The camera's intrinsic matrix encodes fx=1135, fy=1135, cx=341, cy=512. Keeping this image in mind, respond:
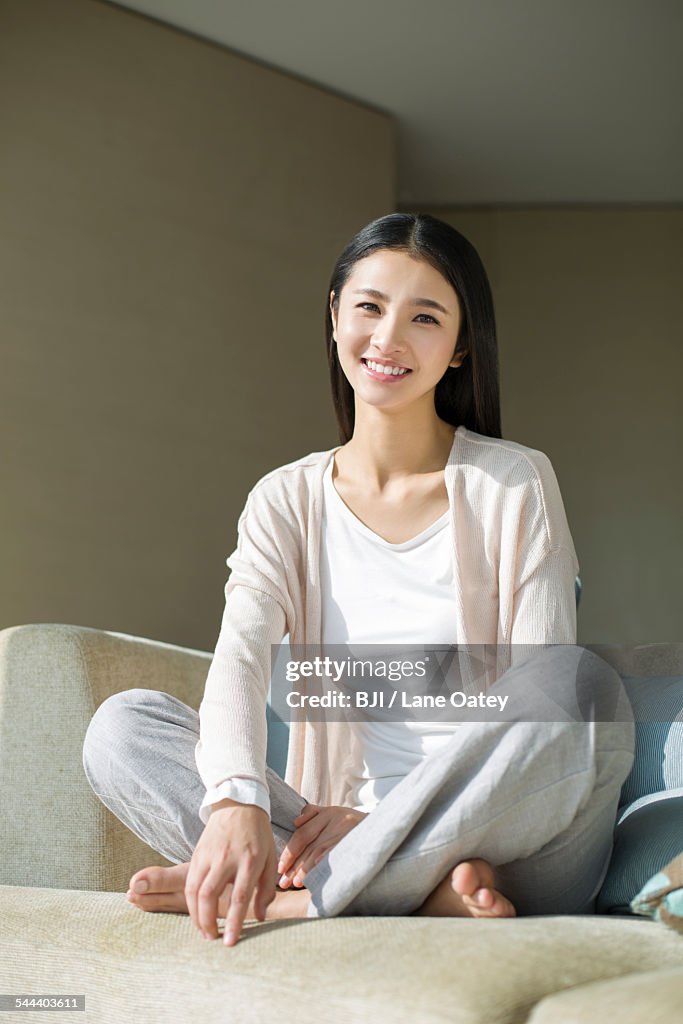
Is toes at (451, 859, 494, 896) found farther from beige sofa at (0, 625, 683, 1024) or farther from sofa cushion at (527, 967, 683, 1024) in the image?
sofa cushion at (527, 967, 683, 1024)

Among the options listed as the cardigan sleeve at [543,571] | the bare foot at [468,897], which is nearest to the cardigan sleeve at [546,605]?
the cardigan sleeve at [543,571]

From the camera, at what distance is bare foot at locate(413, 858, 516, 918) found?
34.9 inches

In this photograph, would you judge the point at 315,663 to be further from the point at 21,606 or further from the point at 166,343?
the point at 166,343

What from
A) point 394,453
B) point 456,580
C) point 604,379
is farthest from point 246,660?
point 604,379

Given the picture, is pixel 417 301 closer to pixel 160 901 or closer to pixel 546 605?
pixel 546 605

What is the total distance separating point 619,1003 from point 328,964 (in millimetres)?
202

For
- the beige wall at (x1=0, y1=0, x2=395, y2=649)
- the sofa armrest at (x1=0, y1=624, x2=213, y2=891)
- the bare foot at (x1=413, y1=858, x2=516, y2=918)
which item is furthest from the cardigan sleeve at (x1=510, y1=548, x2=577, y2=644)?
the beige wall at (x1=0, y1=0, x2=395, y2=649)

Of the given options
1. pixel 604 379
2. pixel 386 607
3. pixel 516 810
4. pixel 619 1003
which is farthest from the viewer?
pixel 604 379

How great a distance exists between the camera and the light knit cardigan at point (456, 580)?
1.18 meters

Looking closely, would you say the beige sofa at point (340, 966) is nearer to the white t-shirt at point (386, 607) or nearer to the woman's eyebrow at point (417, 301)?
the white t-shirt at point (386, 607)

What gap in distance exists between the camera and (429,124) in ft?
12.3

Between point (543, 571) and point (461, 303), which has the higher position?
point (461, 303)

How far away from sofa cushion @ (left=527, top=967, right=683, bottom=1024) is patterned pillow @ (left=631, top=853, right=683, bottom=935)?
0.74ft

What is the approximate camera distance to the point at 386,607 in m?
1.28
